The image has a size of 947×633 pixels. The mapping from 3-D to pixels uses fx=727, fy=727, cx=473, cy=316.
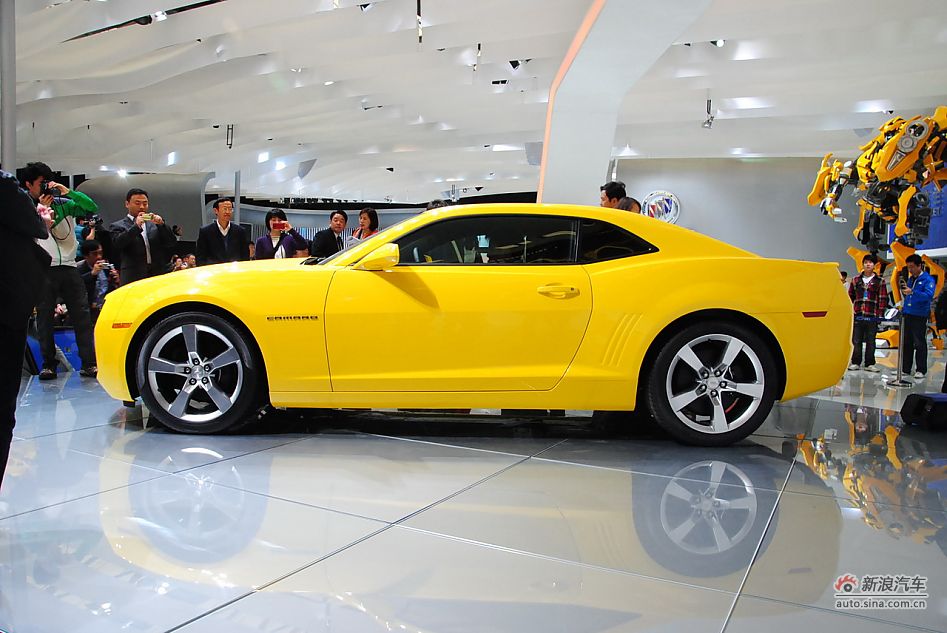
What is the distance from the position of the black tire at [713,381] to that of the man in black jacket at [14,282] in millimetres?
2826

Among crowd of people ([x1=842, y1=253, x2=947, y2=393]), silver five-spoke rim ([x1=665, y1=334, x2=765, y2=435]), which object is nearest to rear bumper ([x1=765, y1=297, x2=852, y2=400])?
silver five-spoke rim ([x1=665, y1=334, x2=765, y2=435])

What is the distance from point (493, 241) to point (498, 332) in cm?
54


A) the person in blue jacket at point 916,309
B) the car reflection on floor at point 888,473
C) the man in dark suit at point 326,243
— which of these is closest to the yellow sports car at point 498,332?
the car reflection on floor at point 888,473

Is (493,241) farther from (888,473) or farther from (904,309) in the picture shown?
(904,309)

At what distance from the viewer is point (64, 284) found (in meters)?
6.26

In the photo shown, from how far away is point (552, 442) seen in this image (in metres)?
4.02

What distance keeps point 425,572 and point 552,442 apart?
1902 mm

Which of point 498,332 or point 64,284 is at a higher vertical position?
point 64,284

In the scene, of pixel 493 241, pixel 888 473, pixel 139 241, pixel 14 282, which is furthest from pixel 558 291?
pixel 139 241

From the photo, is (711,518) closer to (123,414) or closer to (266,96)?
(123,414)

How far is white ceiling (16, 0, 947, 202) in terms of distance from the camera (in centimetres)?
886

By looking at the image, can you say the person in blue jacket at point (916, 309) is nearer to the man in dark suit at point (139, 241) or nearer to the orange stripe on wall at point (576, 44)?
the orange stripe on wall at point (576, 44)

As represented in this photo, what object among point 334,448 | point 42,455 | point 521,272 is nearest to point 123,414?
point 42,455

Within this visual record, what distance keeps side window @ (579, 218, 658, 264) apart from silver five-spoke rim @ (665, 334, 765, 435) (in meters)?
0.59
